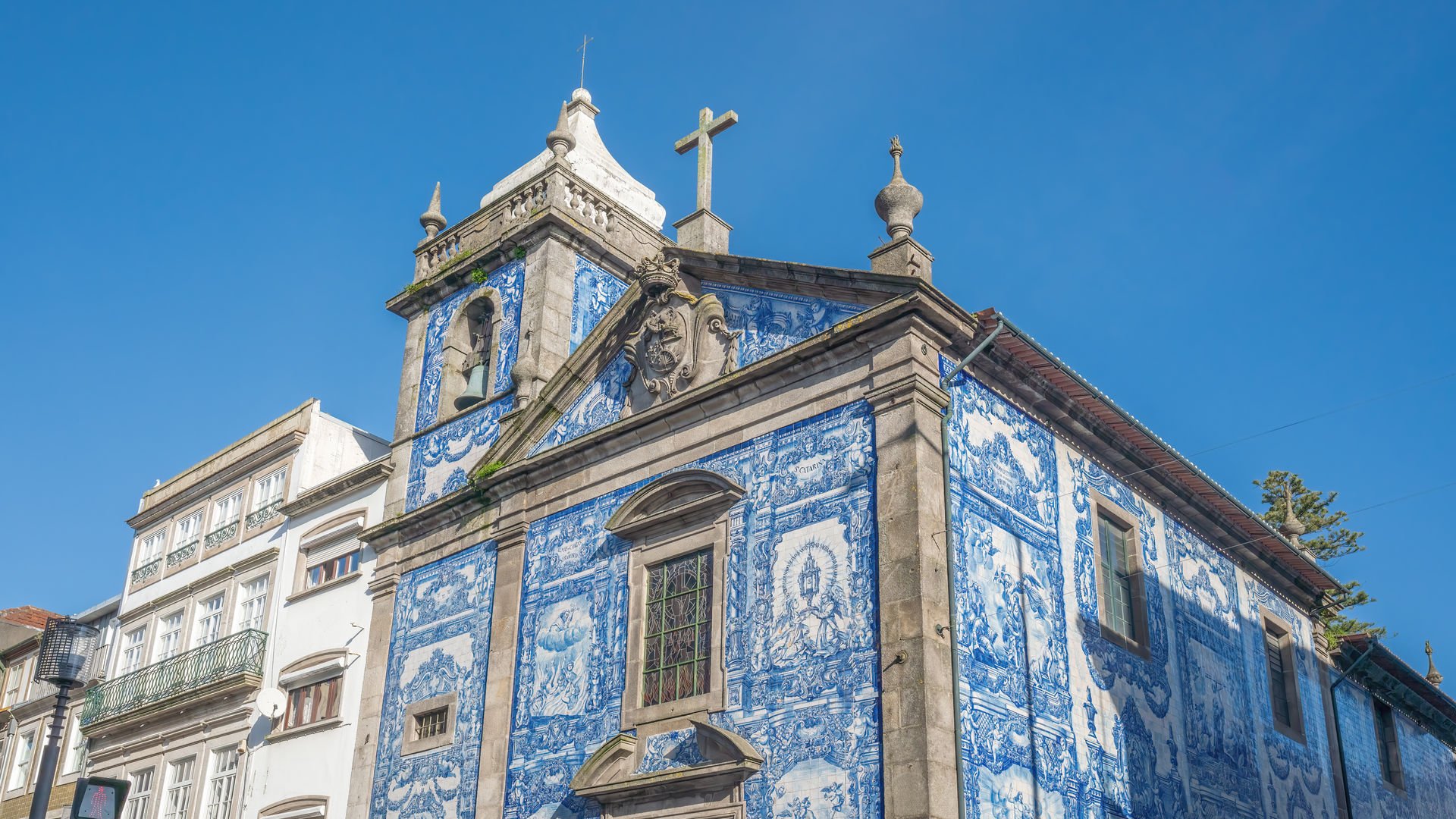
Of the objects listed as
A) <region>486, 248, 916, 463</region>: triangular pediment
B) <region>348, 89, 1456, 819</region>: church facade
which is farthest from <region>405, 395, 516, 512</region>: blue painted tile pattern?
<region>486, 248, 916, 463</region>: triangular pediment

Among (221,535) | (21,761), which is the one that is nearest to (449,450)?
(221,535)

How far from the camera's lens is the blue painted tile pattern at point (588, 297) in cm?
1892

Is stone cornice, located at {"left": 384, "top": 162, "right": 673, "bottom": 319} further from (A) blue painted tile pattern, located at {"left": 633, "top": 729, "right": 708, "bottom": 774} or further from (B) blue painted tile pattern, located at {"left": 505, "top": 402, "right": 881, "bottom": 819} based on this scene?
(A) blue painted tile pattern, located at {"left": 633, "top": 729, "right": 708, "bottom": 774}

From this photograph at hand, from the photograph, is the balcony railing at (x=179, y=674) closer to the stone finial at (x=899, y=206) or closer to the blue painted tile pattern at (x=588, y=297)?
the blue painted tile pattern at (x=588, y=297)

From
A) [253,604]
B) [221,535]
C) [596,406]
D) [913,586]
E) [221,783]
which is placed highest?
[221,535]

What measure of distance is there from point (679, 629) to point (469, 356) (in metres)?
7.10

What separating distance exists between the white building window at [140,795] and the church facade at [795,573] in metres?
5.96

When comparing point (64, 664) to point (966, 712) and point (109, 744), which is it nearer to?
point (966, 712)

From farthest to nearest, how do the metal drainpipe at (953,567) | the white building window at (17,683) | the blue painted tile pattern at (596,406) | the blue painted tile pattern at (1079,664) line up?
the white building window at (17,683)
the blue painted tile pattern at (596,406)
the blue painted tile pattern at (1079,664)
the metal drainpipe at (953,567)

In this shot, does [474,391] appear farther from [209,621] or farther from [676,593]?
[209,621]

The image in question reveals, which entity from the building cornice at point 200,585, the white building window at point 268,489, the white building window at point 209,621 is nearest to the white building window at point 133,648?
the building cornice at point 200,585

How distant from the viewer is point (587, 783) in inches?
549

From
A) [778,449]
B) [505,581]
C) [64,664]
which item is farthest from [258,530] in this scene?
[778,449]

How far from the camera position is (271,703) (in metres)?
19.1
